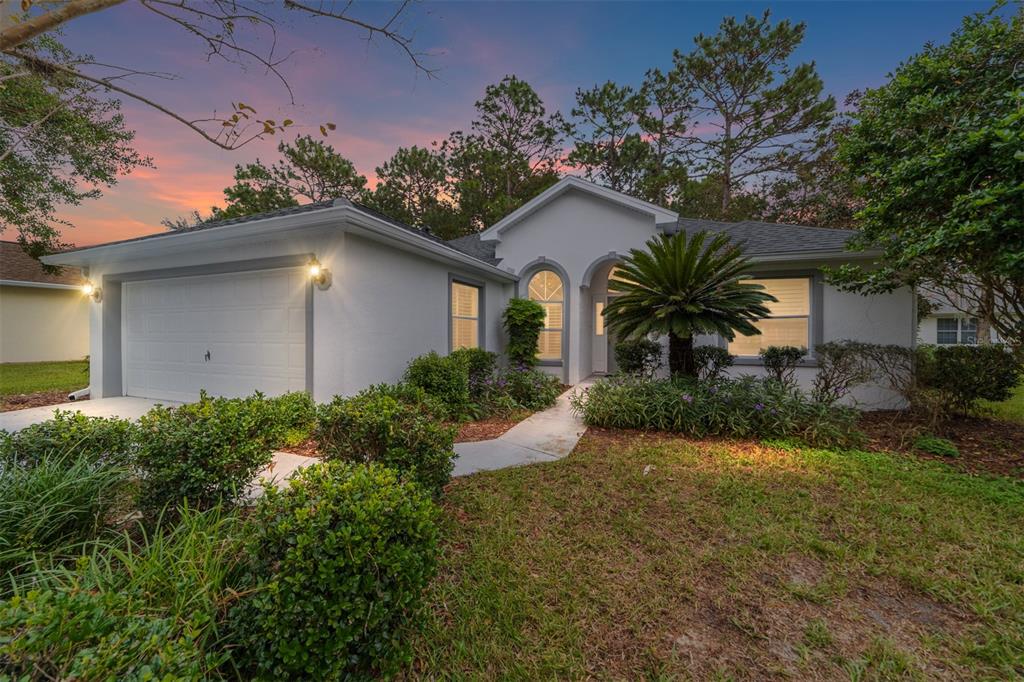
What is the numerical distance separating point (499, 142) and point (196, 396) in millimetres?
16294

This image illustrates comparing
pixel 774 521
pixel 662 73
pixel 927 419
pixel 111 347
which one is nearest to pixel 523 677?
pixel 774 521

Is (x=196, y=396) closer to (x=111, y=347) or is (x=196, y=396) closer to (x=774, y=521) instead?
(x=111, y=347)

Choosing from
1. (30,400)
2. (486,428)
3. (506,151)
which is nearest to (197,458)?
(486,428)

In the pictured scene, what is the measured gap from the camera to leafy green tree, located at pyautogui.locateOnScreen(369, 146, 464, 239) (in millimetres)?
19312

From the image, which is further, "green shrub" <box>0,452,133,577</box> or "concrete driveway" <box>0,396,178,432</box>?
"concrete driveway" <box>0,396,178,432</box>

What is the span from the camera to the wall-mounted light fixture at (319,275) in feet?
18.3

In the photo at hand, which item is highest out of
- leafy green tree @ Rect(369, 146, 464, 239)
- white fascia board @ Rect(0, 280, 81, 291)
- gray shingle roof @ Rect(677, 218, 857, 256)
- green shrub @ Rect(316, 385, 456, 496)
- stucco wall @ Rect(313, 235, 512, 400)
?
leafy green tree @ Rect(369, 146, 464, 239)

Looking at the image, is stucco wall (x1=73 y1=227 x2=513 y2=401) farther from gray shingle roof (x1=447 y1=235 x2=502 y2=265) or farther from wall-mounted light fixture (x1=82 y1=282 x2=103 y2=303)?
gray shingle roof (x1=447 y1=235 x2=502 y2=265)

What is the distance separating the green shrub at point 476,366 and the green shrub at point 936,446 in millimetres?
6224

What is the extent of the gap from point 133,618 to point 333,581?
0.63 m

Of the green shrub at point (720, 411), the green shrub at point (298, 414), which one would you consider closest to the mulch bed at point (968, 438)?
the green shrub at point (720, 411)

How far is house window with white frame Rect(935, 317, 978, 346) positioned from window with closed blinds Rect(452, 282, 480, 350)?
2186 cm

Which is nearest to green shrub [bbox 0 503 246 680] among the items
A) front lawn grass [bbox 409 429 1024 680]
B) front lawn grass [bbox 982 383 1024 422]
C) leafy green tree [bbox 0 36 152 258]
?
front lawn grass [bbox 409 429 1024 680]

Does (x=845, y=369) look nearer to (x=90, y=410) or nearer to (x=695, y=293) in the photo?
(x=695, y=293)
